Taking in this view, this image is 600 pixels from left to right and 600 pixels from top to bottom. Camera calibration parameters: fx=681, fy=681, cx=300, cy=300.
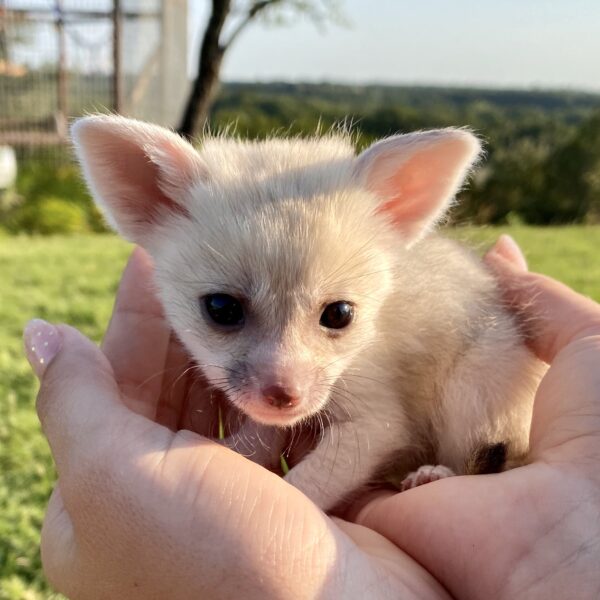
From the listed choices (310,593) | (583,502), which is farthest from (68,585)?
(583,502)

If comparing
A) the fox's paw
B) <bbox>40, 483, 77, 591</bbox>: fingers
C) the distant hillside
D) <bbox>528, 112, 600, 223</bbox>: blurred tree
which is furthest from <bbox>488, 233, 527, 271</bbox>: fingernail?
the distant hillside

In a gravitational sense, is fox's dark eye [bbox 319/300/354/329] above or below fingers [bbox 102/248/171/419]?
above

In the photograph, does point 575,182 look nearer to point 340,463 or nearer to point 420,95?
point 420,95

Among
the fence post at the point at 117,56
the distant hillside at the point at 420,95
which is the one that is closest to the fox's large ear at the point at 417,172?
the fence post at the point at 117,56

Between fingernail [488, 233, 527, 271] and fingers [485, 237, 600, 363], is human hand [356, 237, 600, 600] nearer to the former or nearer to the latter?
fingers [485, 237, 600, 363]

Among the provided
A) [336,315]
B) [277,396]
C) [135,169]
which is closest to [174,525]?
[277,396]

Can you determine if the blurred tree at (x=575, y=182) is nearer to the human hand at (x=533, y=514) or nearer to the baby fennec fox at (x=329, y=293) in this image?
the baby fennec fox at (x=329, y=293)

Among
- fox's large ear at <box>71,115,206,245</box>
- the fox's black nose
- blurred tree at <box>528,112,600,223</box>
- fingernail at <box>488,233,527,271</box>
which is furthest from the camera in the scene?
blurred tree at <box>528,112,600,223</box>
